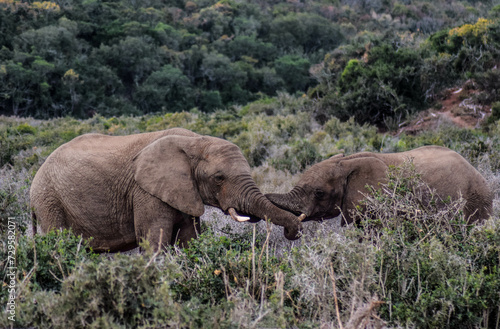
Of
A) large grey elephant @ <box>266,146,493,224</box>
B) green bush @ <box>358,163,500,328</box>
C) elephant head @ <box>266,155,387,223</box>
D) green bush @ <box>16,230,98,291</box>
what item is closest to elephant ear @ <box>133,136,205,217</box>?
green bush @ <box>16,230,98,291</box>

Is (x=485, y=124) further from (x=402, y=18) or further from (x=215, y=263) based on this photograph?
(x=402, y=18)

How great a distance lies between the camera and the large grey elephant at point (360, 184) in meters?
6.43

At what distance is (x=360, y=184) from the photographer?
21.4ft

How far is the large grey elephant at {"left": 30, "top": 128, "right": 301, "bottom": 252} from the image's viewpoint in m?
5.59

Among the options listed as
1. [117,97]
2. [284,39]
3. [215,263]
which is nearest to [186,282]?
[215,263]

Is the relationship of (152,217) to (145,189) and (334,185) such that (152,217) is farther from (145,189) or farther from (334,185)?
(334,185)

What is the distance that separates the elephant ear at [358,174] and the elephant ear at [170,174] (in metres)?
1.81

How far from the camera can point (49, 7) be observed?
47000mm

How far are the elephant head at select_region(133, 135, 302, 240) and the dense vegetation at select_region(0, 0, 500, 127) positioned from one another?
1165cm

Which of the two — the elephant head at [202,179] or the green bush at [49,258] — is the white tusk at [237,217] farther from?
the green bush at [49,258]

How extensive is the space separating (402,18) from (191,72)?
1954 centimetres

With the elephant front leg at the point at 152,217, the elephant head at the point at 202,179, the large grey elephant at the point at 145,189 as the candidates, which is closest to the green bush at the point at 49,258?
the elephant front leg at the point at 152,217

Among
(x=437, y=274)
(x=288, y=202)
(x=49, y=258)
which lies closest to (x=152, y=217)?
(x=49, y=258)

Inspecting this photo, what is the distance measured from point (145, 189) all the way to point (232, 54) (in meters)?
49.3
